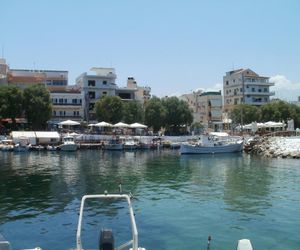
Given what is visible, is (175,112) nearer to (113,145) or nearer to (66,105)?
(113,145)

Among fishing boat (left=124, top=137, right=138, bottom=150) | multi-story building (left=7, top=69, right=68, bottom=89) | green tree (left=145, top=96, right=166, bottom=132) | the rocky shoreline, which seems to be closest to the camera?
the rocky shoreline

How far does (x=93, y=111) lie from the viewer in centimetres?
9969

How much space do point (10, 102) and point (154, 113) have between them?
2905 centimetres

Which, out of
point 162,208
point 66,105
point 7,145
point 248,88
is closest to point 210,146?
point 7,145

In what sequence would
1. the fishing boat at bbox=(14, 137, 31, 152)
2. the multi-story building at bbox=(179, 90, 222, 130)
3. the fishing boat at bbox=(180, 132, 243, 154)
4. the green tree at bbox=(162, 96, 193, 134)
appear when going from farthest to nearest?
the multi-story building at bbox=(179, 90, 222, 130) → the green tree at bbox=(162, 96, 193, 134) → the fishing boat at bbox=(14, 137, 31, 152) → the fishing boat at bbox=(180, 132, 243, 154)

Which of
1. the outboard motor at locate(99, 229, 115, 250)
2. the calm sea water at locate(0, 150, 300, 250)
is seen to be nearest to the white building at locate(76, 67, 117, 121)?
the calm sea water at locate(0, 150, 300, 250)

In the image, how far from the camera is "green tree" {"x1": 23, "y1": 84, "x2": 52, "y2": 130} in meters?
81.6

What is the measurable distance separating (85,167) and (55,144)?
30.6 meters

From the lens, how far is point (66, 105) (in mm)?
98188

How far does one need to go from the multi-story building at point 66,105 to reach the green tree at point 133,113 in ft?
41.8

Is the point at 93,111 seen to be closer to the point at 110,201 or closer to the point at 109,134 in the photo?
the point at 109,134

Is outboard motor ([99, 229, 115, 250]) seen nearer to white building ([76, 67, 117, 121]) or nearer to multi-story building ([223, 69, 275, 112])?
white building ([76, 67, 117, 121])

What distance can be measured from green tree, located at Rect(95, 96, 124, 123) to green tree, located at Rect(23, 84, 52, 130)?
37.7 feet

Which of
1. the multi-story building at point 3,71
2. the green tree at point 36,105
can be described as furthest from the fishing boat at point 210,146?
the multi-story building at point 3,71
